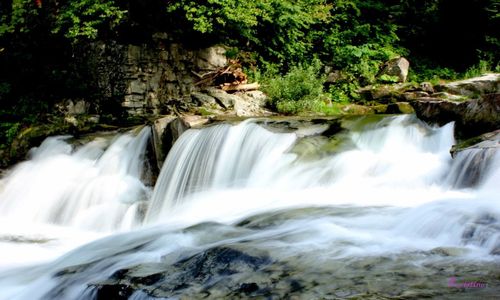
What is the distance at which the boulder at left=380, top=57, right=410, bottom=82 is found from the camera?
524 inches

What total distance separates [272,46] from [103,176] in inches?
265

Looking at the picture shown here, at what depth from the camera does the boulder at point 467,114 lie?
7.05 meters

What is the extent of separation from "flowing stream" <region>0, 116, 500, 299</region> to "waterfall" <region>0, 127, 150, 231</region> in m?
0.03

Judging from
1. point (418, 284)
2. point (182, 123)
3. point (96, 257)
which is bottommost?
point (96, 257)

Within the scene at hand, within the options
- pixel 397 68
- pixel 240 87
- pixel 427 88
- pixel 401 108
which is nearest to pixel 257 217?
pixel 401 108

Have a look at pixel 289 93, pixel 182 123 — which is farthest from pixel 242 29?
pixel 182 123

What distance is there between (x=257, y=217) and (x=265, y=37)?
8973mm

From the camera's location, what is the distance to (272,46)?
13.9 metres

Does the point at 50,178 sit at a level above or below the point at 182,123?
below

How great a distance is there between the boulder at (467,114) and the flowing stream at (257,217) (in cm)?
18

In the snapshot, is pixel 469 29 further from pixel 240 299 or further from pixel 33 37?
pixel 240 299

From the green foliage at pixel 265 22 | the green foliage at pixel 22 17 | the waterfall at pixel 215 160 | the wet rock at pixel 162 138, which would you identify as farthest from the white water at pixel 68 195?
the green foliage at pixel 22 17

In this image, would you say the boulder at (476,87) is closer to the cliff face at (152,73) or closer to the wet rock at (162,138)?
the cliff face at (152,73)

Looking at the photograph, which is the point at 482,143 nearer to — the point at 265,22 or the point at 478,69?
the point at 265,22
